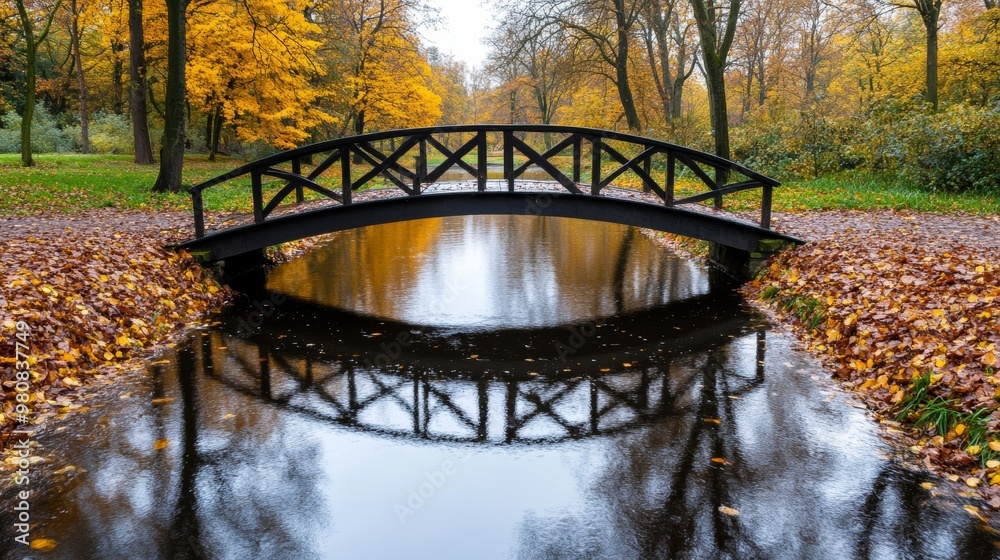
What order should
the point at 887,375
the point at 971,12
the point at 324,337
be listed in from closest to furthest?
the point at 887,375 → the point at 324,337 → the point at 971,12

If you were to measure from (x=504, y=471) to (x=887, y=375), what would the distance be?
3553 millimetres

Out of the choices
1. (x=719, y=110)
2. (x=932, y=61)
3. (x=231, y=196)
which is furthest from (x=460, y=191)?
(x=932, y=61)

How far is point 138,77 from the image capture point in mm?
26203

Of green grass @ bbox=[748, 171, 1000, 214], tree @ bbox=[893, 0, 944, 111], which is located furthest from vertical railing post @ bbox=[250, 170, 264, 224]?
tree @ bbox=[893, 0, 944, 111]

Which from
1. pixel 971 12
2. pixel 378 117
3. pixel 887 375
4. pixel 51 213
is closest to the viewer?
pixel 887 375

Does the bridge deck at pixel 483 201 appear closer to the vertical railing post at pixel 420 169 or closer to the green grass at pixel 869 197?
the vertical railing post at pixel 420 169

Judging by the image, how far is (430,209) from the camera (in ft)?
34.3

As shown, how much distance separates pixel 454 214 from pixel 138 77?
21.0 meters

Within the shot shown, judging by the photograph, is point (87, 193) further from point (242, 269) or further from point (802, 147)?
point (802, 147)

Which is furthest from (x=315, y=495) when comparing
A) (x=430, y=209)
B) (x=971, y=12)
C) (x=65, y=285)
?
Result: (x=971, y=12)

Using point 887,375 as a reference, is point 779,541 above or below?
below

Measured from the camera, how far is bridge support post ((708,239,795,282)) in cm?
1076

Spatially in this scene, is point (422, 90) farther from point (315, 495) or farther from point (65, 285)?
point (315, 495)

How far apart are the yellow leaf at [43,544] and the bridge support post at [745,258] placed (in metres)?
9.51
